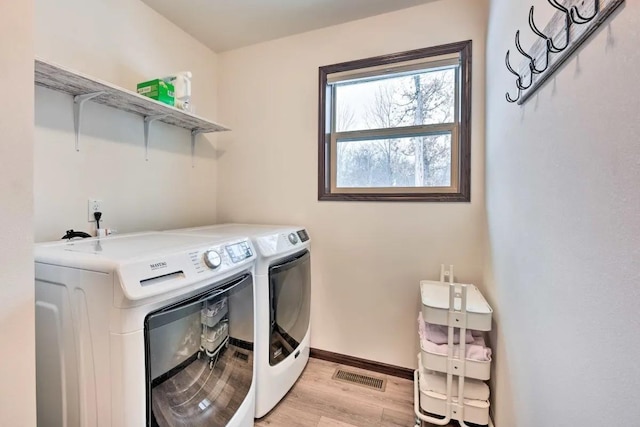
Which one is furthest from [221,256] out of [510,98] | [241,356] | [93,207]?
[510,98]

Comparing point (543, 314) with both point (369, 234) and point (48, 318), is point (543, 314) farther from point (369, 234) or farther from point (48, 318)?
point (48, 318)

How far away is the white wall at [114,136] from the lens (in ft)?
4.39

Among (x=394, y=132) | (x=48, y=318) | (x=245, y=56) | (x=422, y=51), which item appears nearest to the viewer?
(x=48, y=318)

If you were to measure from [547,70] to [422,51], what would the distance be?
1155 millimetres

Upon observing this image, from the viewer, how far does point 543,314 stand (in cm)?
85

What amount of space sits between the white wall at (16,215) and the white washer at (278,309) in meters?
0.76

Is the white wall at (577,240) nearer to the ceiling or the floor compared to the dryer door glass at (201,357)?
nearer to the ceiling

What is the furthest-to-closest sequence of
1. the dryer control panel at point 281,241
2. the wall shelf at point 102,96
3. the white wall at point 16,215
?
the dryer control panel at point 281,241 → the wall shelf at point 102,96 → the white wall at point 16,215

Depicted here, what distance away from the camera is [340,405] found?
5.32ft

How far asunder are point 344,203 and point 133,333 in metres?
1.44

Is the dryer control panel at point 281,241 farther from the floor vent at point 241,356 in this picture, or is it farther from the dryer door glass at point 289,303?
the floor vent at point 241,356

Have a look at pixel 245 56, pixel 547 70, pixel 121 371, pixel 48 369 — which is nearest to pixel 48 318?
pixel 48 369

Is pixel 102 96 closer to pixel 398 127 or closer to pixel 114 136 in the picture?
pixel 114 136

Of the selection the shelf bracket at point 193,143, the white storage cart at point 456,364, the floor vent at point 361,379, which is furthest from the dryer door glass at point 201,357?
the shelf bracket at point 193,143
